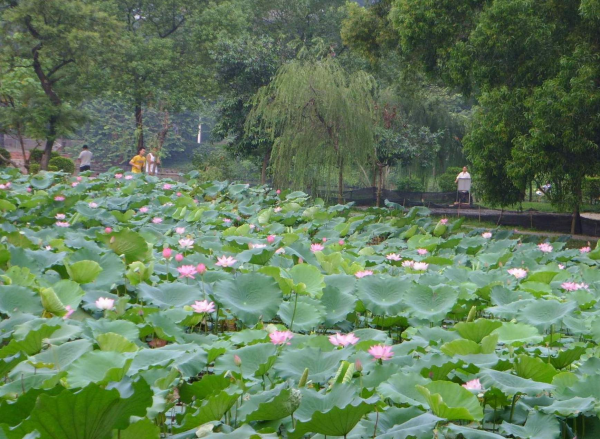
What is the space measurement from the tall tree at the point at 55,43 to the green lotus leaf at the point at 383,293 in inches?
653

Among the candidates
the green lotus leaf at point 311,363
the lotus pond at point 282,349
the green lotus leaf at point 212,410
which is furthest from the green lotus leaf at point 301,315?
the green lotus leaf at point 212,410

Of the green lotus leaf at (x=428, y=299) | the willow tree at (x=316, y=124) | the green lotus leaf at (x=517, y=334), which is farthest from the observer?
the willow tree at (x=316, y=124)

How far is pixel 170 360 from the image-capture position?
147 cm

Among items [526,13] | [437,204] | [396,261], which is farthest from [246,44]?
[396,261]

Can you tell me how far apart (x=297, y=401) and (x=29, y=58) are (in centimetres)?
1917

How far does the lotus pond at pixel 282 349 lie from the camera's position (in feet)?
4.02

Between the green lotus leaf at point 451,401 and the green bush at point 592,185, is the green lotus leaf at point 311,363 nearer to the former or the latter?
the green lotus leaf at point 451,401

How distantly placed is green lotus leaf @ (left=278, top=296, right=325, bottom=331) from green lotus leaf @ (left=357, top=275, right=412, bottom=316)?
0.21m

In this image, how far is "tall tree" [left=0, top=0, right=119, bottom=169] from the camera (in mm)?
16875

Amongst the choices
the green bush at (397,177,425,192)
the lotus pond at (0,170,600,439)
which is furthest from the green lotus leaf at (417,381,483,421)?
the green bush at (397,177,425,192)

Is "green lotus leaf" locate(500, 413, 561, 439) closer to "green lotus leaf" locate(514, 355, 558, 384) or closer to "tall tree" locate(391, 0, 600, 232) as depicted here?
"green lotus leaf" locate(514, 355, 558, 384)

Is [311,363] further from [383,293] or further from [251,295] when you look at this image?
[383,293]

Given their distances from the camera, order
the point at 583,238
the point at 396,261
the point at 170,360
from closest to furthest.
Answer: the point at 170,360 < the point at 396,261 < the point at 583,238

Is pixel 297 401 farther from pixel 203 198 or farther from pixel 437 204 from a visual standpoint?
pixel 437 204
